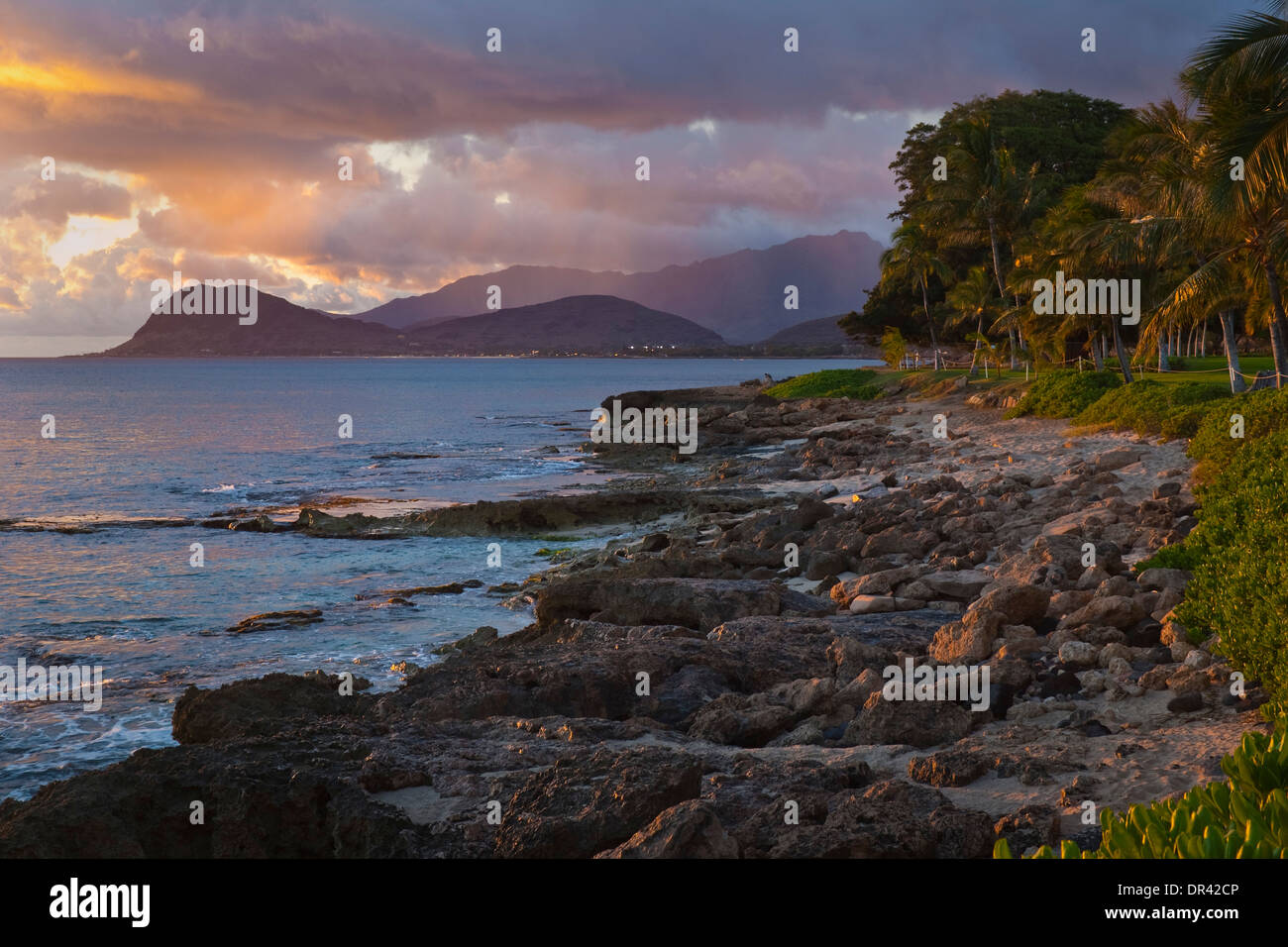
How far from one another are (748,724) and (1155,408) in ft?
71.7

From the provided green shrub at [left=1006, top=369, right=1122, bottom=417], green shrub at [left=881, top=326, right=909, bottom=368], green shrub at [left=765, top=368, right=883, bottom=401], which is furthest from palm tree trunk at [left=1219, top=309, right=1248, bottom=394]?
green shrub at [left=881, top=326, right=909, bottom=368]

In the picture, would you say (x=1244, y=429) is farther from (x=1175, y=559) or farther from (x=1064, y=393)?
(x=1064, y=393)

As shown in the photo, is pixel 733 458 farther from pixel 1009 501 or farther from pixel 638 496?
pixel 1009 501

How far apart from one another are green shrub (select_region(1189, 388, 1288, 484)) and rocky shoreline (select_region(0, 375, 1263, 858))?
71cm

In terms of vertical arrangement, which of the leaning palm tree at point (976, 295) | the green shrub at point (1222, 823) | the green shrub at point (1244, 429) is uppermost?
the leaning palm tree at point (976, 295)

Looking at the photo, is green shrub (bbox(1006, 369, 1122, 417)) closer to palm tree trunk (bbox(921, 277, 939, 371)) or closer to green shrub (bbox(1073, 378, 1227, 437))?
green shrub (bbox(1073, 378, 1227, 437))

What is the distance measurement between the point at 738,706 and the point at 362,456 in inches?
1755

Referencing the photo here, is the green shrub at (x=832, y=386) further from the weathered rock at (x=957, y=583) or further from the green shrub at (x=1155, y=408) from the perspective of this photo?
the weathered rock at (x=957, y=583)

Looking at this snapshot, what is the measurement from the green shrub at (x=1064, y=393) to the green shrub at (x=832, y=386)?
21.6 m

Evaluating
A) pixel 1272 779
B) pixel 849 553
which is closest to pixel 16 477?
pixel 849 553

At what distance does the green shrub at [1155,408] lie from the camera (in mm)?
23578

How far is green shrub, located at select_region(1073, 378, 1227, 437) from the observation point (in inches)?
928

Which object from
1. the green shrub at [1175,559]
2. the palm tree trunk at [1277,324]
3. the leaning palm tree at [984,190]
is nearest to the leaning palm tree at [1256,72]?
the palm tree trunk at [1277,324]

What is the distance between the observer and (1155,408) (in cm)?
2656
